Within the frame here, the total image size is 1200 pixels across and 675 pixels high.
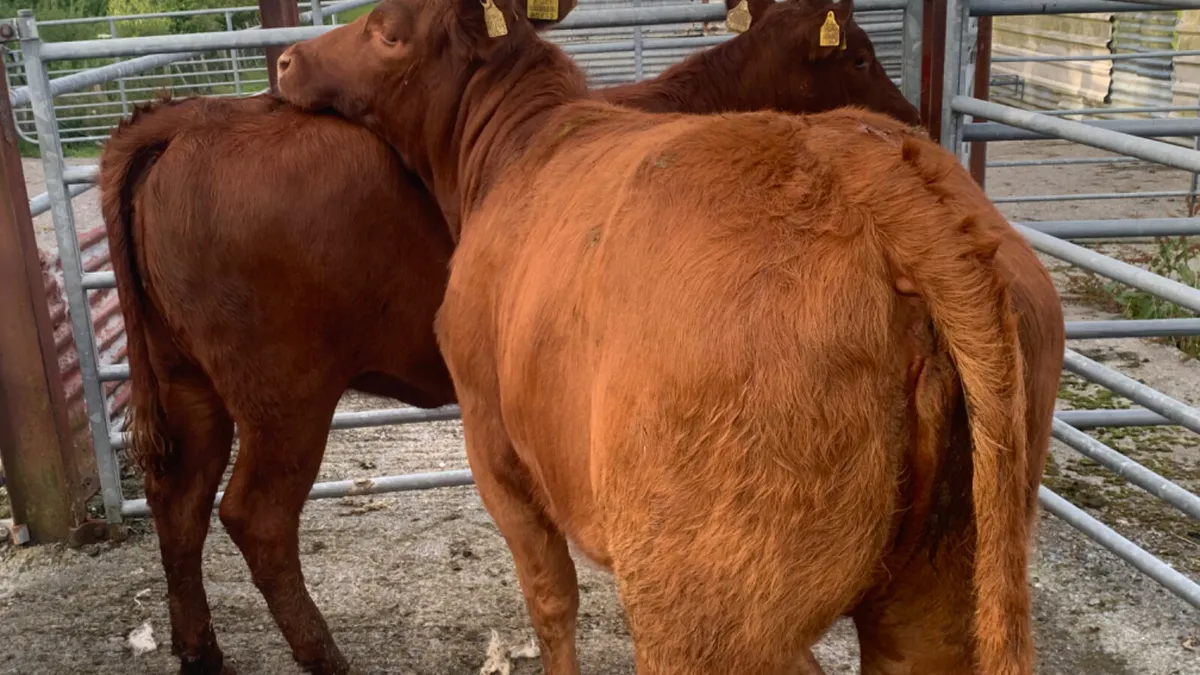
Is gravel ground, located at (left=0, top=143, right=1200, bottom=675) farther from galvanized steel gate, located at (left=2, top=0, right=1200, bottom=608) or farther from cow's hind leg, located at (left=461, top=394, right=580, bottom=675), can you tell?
cow's hind leg, located at (left=461, top=394, right=580, bottom=675)

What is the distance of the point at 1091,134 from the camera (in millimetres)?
3096

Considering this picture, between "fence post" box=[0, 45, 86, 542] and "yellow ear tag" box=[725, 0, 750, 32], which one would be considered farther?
"yellow ear tag" box=[725, 0, 750, 32]

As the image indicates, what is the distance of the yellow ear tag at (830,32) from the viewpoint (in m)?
4.12

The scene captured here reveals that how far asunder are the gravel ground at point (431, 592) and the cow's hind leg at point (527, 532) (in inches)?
24.3

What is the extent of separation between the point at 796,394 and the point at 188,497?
2.66 meters

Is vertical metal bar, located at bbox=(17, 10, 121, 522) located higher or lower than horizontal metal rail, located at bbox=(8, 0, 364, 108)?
lower

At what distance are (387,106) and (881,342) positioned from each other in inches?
86.6

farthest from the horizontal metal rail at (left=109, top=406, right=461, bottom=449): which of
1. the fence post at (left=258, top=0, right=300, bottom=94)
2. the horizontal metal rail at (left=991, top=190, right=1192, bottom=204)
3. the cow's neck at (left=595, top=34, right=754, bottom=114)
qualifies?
the horizontal metal rail at (left=991, top=190, right=1192, bottom=204)

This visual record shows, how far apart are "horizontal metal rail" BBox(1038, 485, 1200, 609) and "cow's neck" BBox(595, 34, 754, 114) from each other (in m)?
1.89

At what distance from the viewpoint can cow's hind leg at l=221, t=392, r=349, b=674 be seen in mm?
3354

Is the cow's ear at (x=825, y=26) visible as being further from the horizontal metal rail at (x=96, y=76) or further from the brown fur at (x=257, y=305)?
the horizontal metal rail at (x=96, y=76)

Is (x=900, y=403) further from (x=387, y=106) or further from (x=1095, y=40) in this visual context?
(x=1095, y=40)

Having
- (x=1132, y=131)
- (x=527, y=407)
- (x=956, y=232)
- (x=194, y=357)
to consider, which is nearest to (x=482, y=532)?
(x=194, y=357)

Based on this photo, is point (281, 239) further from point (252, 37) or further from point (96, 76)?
point (96, 76)
